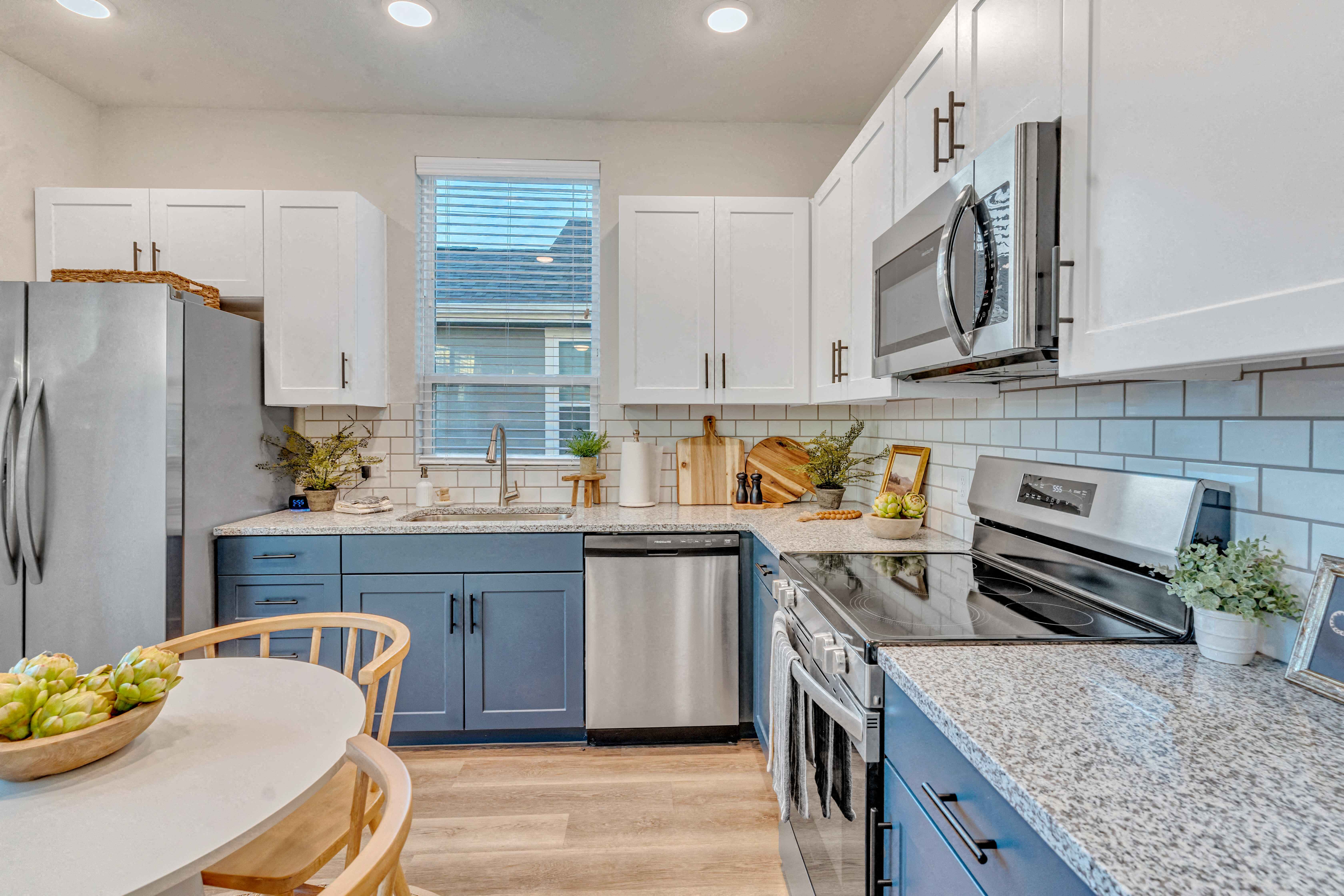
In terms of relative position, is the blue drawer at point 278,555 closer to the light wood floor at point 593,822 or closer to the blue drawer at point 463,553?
the blue drawer at point 463,553

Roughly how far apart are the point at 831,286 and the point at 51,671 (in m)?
2.34

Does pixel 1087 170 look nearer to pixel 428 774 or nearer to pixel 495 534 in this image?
pixel 495 534

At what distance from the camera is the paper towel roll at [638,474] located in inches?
110

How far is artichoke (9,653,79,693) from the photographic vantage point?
0.91 meters

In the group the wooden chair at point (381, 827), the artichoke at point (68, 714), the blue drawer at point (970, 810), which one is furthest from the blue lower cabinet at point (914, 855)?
the artichoke at point (68, 714)

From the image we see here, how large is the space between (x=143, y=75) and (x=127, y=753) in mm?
2947

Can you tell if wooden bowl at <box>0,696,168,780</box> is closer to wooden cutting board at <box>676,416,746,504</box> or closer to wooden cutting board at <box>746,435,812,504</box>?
wooden cutting board at <box>676,416,746,504</box>

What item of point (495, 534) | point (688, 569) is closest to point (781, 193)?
point (688, 569)

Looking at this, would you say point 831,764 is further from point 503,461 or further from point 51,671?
point 503,461

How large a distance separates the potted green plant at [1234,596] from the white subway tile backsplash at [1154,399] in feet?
1.01

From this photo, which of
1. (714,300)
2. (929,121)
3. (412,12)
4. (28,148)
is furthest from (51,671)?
(28,148)

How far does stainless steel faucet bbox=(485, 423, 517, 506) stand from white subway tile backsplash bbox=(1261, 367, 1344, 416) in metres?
2.50

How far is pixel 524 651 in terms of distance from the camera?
96.2 inches

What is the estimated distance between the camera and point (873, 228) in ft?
6.41
